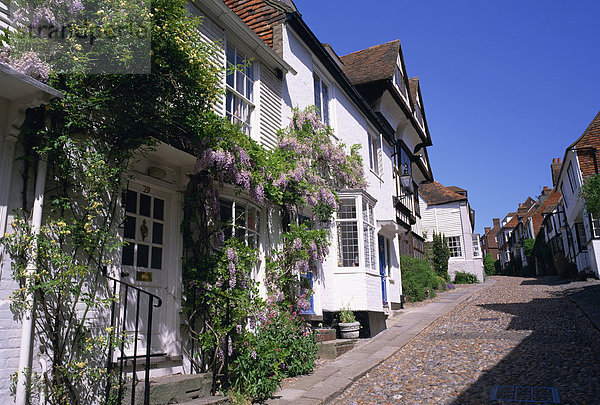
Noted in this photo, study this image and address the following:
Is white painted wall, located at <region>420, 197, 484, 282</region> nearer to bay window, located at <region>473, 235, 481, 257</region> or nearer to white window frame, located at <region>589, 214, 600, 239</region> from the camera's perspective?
bay window, located at <region>473, 235, 481, 257</region>

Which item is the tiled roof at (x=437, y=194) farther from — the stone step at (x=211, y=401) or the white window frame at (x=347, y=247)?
the stone step at (x=211, y=401)

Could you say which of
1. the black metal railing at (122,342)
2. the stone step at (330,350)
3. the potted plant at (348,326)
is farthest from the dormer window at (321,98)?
the black metal railing at (122,342)

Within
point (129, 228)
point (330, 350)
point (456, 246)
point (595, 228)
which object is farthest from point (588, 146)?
point (129, 228)

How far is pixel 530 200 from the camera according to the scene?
67188 mm

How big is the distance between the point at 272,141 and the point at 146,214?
12.4 ft

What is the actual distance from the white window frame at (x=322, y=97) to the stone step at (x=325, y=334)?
5.40 m

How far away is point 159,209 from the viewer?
Answer: 21.3 feet

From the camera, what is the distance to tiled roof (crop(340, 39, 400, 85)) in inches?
687

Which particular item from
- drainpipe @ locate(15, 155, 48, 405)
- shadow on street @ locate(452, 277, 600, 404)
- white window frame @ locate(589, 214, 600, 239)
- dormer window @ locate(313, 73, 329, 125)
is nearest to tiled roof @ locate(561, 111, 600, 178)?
white window frame @ locate(589, 214, 600, 239)

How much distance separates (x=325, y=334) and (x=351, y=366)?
1.56 m

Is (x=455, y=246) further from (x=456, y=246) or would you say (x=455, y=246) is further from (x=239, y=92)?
(x=239, y=92)

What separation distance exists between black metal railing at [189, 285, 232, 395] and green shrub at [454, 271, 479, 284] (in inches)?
1134

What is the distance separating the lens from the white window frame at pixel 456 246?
34188 millimetres

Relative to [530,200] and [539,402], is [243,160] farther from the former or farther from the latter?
→ [530,200]
